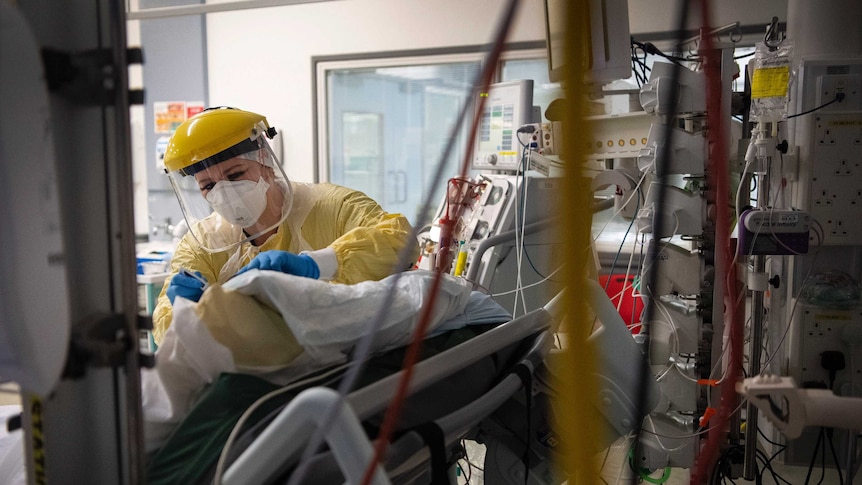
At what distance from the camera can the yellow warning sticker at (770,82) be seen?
8.30 feet

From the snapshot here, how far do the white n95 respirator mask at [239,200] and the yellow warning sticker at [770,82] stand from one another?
6.19 ft

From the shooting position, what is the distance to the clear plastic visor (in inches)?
76.4

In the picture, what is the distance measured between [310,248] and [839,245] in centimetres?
241

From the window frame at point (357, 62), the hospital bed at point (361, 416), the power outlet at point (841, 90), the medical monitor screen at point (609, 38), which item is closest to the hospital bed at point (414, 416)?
the hospital bed at point (361, 416)

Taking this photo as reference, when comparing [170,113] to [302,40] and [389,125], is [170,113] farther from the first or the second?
[389,125]

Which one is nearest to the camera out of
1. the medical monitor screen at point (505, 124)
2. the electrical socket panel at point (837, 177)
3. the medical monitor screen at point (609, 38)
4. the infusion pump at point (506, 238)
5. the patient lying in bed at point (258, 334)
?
the patient lying in bed at point (258, 334)

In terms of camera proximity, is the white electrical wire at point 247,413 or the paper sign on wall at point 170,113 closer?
the white electrical wire at point 247,413

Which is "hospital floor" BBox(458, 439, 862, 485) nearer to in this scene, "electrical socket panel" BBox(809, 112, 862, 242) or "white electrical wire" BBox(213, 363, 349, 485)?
"electrical socket panel" BBox(809, 112, 862, 242)

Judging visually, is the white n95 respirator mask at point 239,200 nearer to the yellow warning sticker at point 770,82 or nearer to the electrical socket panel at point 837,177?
the yellow warning sticker at point 770,82

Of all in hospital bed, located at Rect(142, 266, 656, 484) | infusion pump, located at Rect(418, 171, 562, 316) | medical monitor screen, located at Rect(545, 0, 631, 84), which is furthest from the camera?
infusion pump, located at Rect(418, 171, 562, 316)

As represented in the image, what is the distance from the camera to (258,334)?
1138 millimetres

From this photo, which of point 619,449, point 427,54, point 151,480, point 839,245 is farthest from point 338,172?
point 151,480

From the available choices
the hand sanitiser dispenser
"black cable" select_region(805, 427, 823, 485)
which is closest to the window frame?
"black cable" select_region(805, 427, 823, 485)

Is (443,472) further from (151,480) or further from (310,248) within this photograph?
(310,248)
